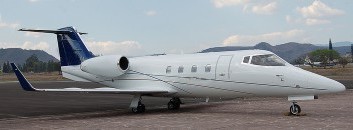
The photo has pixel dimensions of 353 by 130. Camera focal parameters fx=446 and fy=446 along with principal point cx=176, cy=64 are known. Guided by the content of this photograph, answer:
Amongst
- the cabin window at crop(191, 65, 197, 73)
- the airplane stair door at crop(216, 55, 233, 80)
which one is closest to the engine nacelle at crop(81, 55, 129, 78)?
the cabin window at crop(191, 65, 197, 73)

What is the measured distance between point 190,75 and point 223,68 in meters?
1.61

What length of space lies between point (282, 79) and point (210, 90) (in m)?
3.07

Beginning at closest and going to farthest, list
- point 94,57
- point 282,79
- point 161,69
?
1. point 282,79
2. point 161,69
3. point 94,57

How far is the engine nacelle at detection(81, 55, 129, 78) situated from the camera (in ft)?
64.1

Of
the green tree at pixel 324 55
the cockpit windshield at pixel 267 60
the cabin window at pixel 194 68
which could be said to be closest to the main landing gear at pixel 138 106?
the cabin window at pixel 194 68

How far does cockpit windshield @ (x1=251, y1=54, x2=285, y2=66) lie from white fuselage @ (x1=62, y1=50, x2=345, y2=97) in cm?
17

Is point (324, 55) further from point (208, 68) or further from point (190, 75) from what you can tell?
point (208, 68)

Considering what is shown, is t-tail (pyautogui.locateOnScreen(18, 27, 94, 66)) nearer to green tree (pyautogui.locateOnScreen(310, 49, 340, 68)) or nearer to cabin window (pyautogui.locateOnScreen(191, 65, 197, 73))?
cabin window (pyautogui.locateOnScreen(191, 65, 197, 73))

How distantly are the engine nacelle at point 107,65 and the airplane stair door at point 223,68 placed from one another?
479 centimetres

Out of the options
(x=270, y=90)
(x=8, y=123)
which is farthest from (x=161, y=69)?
(x=8, y=123)

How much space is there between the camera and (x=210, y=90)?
17062 millimetres

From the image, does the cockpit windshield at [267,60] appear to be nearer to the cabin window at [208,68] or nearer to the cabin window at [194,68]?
the cabin window at [208,68]

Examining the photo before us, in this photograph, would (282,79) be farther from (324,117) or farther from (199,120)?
Answer: (199,120)

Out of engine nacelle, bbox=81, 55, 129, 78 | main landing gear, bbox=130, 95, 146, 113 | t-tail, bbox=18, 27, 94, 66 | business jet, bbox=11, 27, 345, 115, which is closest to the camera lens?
business jet, bbox=11, 27, 345, 115
